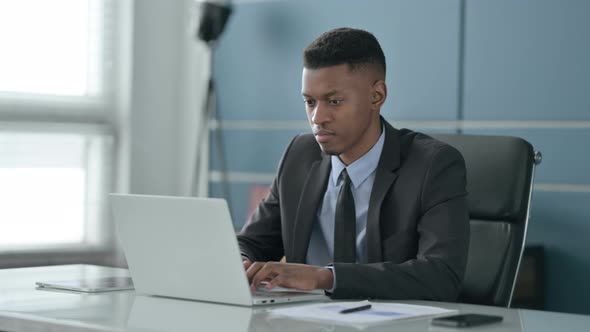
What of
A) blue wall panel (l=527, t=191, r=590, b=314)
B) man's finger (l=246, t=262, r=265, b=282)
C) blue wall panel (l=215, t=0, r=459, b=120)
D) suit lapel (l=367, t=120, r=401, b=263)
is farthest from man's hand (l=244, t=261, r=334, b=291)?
blue wall panel (l=215, t=0, r=459, b=120)

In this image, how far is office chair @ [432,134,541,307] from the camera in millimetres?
2295

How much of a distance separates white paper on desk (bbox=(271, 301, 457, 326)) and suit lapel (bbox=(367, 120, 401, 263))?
0.40m

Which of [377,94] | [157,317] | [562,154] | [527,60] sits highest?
[527,60]

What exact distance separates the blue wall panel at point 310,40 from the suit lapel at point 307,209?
1.64m

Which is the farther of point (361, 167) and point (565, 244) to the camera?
point (565, 244)

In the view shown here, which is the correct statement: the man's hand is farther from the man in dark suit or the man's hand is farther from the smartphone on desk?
the smartphone on desk

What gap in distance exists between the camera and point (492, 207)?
7.71ft

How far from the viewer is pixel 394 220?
2.27 metres

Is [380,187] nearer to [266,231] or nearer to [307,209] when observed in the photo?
[307,209]

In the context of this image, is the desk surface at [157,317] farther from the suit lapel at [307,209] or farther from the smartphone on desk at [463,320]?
the suit lapel at [307,209]

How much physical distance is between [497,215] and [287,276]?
2.17ft

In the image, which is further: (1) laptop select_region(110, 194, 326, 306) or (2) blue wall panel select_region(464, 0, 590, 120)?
(2) blue wall panel select_region(464, 0, 590, 120)

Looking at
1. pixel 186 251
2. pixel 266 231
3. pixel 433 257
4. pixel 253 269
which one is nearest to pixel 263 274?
pixel 253 269

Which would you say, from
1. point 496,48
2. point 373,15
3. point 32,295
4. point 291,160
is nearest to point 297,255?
point 291,160
